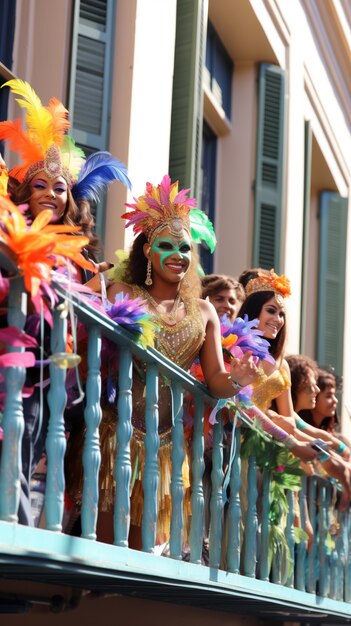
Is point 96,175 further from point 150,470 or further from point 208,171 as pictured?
point 208,171

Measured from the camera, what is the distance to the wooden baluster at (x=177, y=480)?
5629mm

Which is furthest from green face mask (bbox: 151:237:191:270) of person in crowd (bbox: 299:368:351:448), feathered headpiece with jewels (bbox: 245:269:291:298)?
person in crowd (bbox: 299:368:351:448)

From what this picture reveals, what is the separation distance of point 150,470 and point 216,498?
2.96ft

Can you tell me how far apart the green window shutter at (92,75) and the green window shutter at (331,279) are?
6.20 metres

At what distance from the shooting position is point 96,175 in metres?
5.86

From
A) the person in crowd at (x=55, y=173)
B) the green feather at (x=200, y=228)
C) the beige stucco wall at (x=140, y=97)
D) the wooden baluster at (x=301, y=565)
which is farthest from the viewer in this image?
the beige stucco wall at (x=140, y=97)

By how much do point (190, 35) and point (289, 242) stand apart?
3198 millimetres

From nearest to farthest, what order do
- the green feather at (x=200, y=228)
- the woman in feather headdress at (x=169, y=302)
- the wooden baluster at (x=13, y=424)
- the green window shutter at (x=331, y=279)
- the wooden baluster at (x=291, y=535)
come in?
the wooden baluster at (x=13, y=424) → the woman in feather headdress at (x=169, y=302) → the green feather at (x=200, y=228) → the wooden baluster at (x=291, y=535) → the green window shutter at (x=331, y=279)

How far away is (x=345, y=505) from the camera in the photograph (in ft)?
28.7

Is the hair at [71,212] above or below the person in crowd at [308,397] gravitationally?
above

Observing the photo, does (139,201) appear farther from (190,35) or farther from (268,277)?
(190,35)

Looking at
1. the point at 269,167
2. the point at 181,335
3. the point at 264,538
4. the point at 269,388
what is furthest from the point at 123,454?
the point at 269,167

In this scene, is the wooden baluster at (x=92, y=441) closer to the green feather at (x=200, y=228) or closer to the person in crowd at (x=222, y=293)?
the green feather at (x=200, y=228)

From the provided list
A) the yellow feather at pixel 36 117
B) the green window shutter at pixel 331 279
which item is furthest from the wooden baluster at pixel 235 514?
the green window shutter at pixel 331 279
